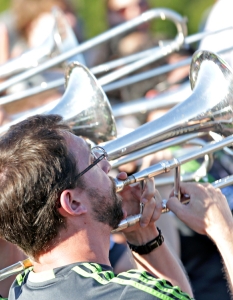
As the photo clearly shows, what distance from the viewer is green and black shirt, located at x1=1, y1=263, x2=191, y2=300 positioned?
5.06 feet

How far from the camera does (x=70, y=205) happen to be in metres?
1.70

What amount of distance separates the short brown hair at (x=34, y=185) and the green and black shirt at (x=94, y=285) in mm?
98

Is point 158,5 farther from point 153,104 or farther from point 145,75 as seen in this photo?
point 153,104

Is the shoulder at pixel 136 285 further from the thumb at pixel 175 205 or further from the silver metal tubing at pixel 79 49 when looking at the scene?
the silver metal tubing at pixel 79 49

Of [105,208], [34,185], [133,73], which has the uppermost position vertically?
[34,185]

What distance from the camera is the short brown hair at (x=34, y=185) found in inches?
65.7

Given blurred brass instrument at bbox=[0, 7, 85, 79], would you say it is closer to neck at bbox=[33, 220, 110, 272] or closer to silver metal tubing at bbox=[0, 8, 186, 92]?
silver metal tubing at bbox=[0, 8, 186, 92]

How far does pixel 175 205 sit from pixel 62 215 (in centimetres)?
39

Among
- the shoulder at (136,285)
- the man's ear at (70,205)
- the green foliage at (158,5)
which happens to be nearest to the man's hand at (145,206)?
the man's ear at (70,205)

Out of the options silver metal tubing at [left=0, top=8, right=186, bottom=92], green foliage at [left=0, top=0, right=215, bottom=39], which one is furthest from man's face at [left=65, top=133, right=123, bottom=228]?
green foliage at [left=0, top=0, right=215, bottom=39]

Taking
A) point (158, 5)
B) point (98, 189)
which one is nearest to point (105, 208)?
point (98, 189)

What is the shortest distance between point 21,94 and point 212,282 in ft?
4.40

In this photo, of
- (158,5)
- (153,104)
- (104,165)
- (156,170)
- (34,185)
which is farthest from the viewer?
(158,5)

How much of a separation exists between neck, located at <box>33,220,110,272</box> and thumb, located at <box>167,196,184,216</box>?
0.28m
